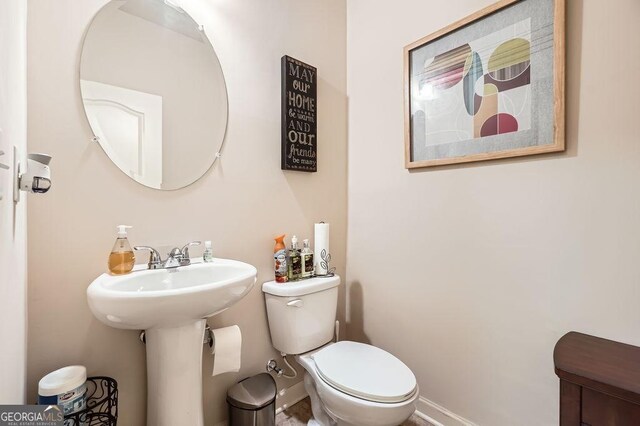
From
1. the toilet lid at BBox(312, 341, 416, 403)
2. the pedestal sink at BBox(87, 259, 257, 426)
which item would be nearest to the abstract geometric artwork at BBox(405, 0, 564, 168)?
the toilet lid at BBox(312, 341, 416, 403)

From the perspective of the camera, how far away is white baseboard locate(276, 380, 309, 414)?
4.96 feet

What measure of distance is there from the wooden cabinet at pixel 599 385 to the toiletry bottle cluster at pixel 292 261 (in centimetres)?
105

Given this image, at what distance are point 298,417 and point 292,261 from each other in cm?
81

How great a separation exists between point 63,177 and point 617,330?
6.41 feet

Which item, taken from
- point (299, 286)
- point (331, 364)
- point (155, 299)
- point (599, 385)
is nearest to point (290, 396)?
point (331, 364)

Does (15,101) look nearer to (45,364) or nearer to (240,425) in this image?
(45,364)

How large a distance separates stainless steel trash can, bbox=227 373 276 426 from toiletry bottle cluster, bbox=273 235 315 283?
0.49 metres

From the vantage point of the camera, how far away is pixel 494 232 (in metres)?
1.25

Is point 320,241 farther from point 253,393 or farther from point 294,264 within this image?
point 253,393

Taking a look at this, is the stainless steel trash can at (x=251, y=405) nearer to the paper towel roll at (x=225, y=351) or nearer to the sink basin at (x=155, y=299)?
the paper towel roll at (x=225, y=351)

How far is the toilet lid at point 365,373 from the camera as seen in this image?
1.03m

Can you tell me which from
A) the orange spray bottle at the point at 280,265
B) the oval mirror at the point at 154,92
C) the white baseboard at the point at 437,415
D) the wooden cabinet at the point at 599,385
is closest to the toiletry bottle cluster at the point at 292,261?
the orange spray bottle at the point at 280,265

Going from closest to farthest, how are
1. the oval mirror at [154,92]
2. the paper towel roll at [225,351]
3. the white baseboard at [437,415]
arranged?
the oval mirror at [154,92], the paper towel roll at [225,351], the white baseboard at [437,415]

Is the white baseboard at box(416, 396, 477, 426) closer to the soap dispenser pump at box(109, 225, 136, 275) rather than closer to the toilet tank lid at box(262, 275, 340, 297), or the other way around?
the toilet tank lid at box(262, 275, 340, 297)
